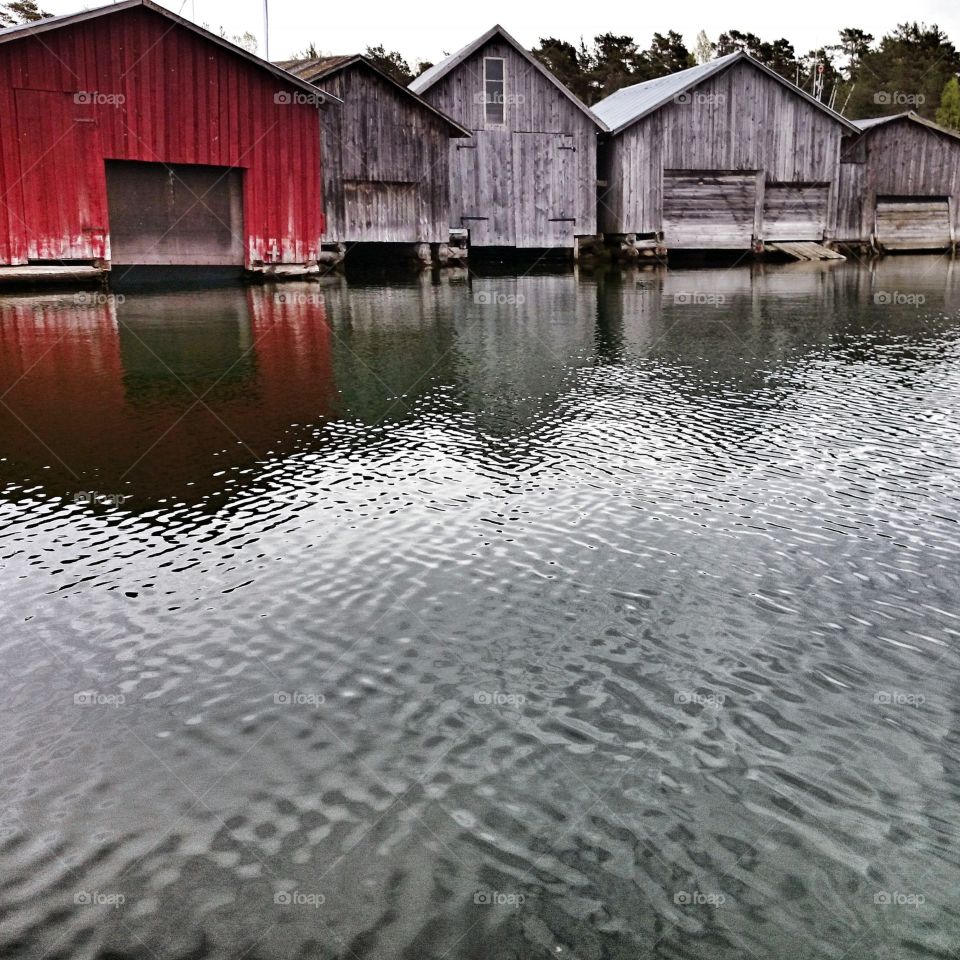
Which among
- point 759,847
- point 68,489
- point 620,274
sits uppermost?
point 620,274

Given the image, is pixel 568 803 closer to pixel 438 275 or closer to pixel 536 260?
pixel 438 275

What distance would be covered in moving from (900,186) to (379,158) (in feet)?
67.9

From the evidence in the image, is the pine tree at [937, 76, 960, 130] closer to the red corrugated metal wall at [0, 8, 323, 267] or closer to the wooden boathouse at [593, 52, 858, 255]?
the wooden boathouse at [593, 52, 858, 255]

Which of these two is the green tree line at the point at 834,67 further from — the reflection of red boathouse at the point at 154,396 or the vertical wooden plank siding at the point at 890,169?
the reflection of red boathouse at the point at 154,396

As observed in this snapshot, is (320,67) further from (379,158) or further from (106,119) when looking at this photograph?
(106,119)

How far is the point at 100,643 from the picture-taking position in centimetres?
453

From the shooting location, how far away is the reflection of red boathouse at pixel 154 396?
7.26 meters

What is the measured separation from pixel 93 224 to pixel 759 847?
2162 centimetres

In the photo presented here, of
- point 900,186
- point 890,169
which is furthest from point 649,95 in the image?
point 900,186

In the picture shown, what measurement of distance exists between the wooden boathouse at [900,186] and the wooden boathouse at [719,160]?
6.74ft

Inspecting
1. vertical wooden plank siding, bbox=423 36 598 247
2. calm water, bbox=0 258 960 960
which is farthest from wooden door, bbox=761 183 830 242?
calm water, bbox=0 258 960 960

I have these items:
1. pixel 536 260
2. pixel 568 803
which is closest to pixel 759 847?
pixel 568 803

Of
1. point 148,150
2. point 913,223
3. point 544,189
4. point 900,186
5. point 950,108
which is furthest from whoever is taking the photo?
point 950,108

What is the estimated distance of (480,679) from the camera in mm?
4215
